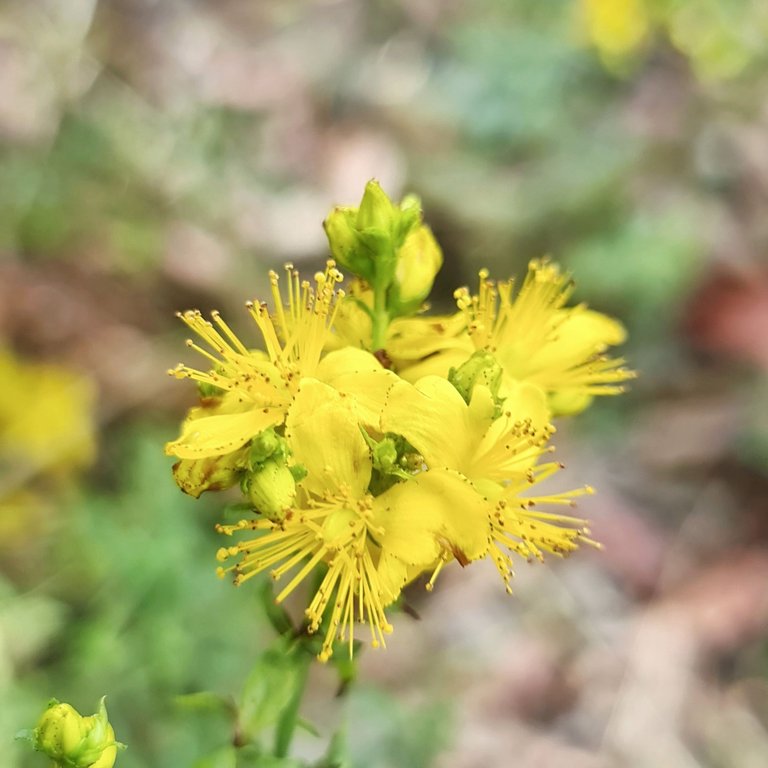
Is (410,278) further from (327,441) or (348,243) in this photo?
(327,441)

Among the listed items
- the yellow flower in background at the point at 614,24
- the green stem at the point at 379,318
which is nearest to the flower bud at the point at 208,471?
the green stem at the point at 379,318

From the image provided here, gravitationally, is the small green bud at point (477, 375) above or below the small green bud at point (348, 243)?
below

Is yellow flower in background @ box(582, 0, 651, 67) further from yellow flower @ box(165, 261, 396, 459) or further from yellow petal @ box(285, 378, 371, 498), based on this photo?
yellow petal @ box(285, 378, 371, 498)

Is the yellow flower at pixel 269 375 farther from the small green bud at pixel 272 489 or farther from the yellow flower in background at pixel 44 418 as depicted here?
the yellow flower in background at pixel 44 418

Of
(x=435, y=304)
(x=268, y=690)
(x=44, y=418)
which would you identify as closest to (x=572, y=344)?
(x=268, y=690)

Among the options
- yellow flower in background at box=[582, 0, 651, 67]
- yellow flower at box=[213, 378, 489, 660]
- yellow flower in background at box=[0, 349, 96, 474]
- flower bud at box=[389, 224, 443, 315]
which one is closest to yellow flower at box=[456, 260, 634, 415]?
flower bud at box=[389, 224, 443, 315]
